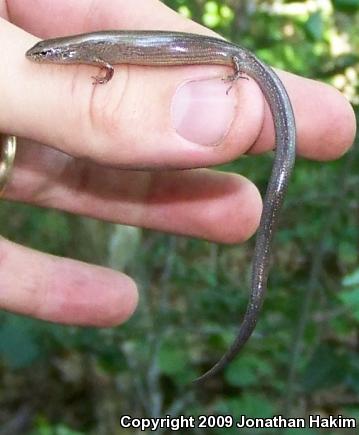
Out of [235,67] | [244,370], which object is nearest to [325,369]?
[244,370]

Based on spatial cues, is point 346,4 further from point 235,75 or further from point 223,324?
point 223,324

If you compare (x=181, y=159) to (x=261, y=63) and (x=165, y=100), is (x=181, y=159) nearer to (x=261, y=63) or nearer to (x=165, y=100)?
(x=165, y=100)

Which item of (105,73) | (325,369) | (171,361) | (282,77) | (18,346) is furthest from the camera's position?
(171,361)

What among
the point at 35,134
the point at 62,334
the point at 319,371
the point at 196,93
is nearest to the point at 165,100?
the point at 196,93

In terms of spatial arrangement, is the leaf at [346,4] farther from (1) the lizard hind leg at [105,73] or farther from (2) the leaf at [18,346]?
(2) the leaf at [18,346]

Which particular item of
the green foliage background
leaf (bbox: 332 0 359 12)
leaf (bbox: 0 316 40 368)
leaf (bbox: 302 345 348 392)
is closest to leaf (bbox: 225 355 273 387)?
the green foliage background
